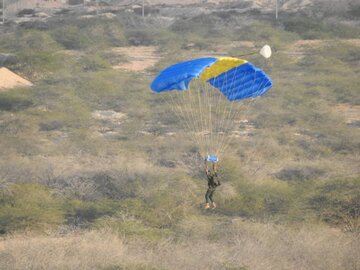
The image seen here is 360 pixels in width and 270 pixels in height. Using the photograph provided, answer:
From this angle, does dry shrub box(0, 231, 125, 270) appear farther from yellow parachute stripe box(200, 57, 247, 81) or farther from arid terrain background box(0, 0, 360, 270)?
yellow parachute stripe box(200, 57, 247, 81)

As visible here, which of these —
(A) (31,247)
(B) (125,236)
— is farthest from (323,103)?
(A) (31,247)

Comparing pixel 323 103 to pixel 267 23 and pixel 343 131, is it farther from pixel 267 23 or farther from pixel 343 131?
pixel 267 23

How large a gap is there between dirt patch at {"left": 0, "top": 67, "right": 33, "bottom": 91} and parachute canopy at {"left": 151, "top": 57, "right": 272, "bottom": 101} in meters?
16.8

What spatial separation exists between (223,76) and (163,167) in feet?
17.7

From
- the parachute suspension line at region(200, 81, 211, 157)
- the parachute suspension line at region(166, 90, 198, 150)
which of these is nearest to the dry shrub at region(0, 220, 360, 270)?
the parachute suspension line at region(200, 81, 211, 157)

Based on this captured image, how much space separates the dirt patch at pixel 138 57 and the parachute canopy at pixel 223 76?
2158 cm

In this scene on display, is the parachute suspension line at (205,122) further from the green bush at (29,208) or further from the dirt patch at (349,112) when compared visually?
the green bush at (29,208)

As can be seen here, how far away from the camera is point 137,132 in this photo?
81.5 ft

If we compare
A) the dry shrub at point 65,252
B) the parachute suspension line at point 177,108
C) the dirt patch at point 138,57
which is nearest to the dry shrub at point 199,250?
the dry shrub at point 65,252

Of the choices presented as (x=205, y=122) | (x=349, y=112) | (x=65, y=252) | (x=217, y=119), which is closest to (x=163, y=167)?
(x=205, y=122)

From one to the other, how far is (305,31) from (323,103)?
18.2 m

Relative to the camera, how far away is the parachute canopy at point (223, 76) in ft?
46.9

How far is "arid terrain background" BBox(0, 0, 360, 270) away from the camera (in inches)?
534

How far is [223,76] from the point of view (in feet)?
50.7
